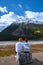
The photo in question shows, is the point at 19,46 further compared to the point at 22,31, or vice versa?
the point at 22,31

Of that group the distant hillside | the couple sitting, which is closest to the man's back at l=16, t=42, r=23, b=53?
the couple sitting

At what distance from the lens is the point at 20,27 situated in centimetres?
2112

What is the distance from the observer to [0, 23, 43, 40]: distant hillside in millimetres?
20484

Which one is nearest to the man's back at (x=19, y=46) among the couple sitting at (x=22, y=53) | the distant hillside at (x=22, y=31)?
the couple sitting at (x=22, y=53)

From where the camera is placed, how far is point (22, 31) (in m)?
21.1

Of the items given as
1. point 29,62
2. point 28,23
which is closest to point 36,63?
point 29,62

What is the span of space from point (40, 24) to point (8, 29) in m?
3.13

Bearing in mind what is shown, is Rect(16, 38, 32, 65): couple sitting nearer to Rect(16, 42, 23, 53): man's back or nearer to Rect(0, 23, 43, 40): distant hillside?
Rect(16, 42, 23, 53): man's back

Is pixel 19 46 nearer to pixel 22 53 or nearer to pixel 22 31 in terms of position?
pixel 22 53

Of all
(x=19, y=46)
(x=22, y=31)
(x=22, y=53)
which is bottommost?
(x=22, y=53)

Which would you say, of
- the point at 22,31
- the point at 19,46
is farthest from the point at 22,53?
the point at 22,31

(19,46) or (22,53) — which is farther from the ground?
(19,46)

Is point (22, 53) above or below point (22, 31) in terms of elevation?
below

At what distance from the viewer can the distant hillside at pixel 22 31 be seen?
2048 cm
